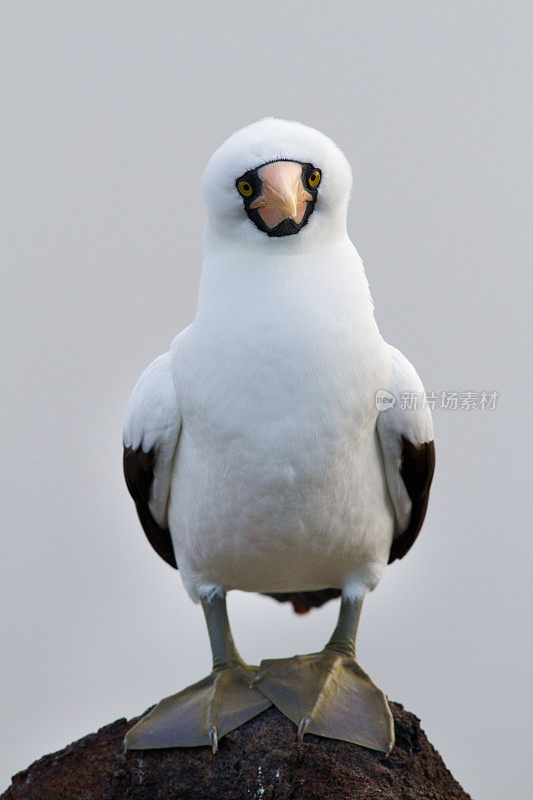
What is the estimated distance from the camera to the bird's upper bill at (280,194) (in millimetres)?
3199

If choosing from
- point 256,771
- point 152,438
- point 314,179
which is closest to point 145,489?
point 152,438

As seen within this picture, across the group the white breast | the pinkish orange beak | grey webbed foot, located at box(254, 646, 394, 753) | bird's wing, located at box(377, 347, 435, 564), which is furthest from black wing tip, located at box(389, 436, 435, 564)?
the pinkish orange beak

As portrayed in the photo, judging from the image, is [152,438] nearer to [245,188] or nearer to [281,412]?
[281,412]

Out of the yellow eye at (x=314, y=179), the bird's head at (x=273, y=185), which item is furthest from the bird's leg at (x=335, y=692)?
the yellow eye at (x=314, y=179)

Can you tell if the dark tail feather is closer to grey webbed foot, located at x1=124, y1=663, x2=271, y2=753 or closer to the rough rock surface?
grey webbed foot, located at x1=124, y1=663, x2=271, y2=753

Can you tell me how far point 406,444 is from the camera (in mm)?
3709

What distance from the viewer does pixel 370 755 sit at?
11.5 ft

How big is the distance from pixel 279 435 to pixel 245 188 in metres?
0.81

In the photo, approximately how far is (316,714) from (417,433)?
1043mm

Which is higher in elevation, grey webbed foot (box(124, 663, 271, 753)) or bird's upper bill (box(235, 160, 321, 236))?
bird's upper bill (box(235, 160, 321, 236))

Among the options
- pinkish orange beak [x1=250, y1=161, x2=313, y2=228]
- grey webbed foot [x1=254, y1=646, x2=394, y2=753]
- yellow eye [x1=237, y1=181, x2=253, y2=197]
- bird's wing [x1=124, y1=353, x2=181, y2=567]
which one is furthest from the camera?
bird's wing [x1=124, y1=353, x2=181, y2=567]

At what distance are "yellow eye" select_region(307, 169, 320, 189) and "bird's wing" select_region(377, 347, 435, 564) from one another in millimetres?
697

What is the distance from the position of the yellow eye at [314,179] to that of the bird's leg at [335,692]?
1.56 meters

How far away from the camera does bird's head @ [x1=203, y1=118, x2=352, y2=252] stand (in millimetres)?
3277
